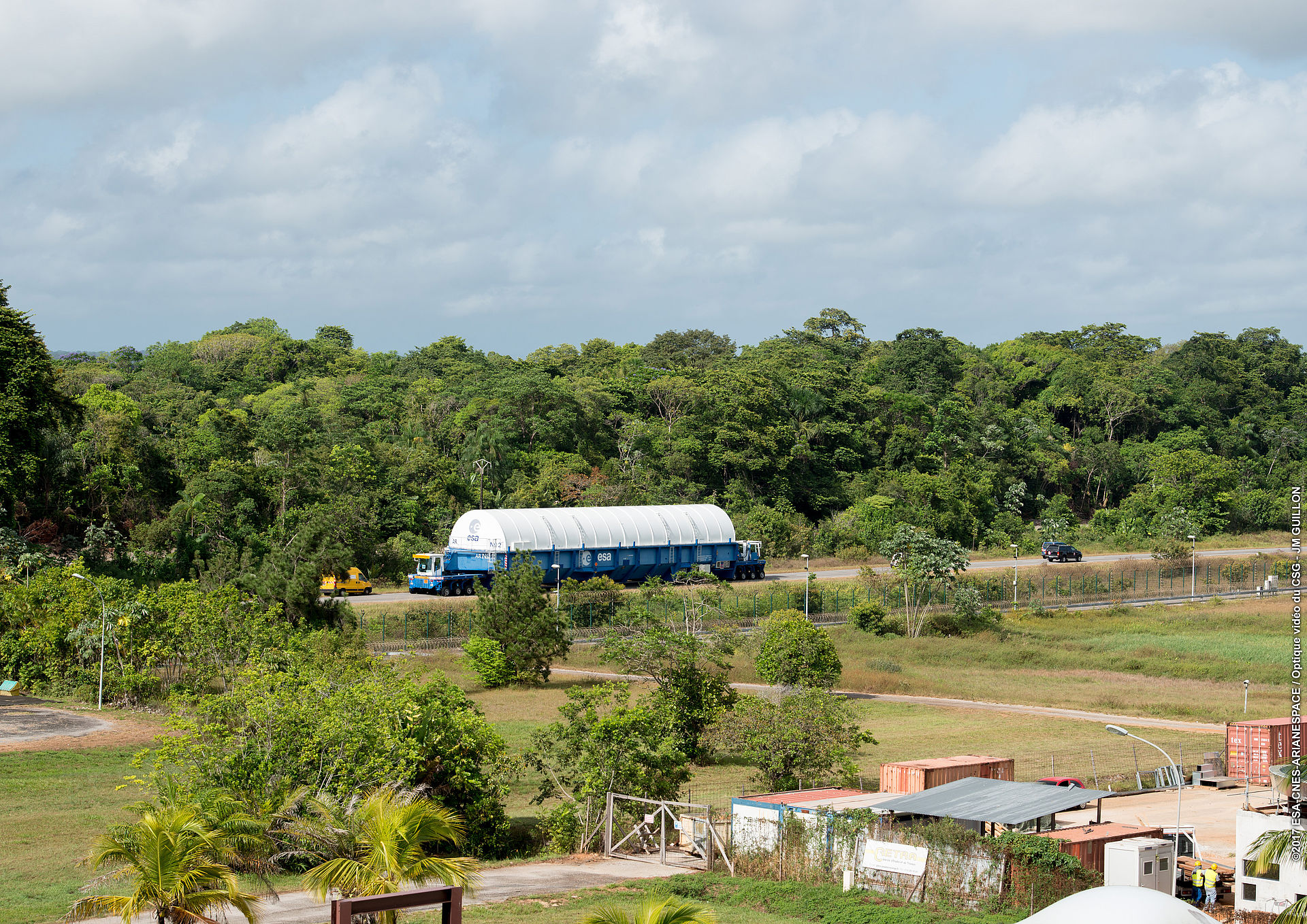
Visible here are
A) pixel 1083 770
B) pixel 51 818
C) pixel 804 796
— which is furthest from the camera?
pixel 1083 770

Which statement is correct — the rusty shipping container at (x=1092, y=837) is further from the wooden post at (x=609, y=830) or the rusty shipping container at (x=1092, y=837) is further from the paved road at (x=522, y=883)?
the wooden post at (x=609, y=830)

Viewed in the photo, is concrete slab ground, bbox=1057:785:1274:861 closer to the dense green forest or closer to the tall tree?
the tall tree

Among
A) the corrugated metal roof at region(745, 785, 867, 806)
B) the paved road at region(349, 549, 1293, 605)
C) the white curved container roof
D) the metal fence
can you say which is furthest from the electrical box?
the paved road at region(349, 549, 1293, 605)

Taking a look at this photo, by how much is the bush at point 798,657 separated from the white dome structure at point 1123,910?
99.5ft

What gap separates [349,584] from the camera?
6231 cm

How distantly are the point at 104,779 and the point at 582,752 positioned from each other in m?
12.5

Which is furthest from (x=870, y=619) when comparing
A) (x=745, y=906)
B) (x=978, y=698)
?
(x=745, y=906)

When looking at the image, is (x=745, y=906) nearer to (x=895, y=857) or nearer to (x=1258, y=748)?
(x=895, y=857)

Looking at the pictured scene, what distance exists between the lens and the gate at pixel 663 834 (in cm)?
2344

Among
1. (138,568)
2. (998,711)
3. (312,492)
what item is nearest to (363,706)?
(998,711)

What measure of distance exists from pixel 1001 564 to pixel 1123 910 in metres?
76.0

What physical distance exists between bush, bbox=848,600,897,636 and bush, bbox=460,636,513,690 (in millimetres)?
21336

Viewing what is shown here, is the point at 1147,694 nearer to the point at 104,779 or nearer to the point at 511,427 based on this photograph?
the point at 104,779

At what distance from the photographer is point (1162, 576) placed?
80.8 meters
